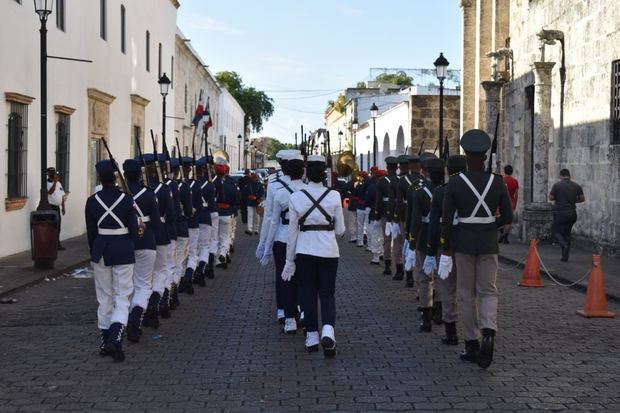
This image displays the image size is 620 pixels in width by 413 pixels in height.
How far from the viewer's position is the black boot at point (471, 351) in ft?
24.0

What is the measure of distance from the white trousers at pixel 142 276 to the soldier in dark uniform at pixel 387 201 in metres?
5.64

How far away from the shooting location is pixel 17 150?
16.7 m

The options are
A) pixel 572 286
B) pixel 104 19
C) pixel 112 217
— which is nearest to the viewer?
pixel 112 217

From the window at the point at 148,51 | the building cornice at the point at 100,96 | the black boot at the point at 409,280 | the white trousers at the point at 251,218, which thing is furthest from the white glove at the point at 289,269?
the window at the point at 148,51

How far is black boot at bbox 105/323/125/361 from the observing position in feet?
24.1

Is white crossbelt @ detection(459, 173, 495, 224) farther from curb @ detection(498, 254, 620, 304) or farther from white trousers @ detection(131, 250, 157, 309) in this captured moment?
curb @ detection(498, 254, 620, 304)

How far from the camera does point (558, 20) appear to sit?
2008 cm

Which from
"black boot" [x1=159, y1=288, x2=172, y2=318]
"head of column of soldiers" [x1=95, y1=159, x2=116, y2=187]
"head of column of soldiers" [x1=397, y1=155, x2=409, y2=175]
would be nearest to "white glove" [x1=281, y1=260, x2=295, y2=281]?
"head of column of soldiers" [x1=95, y1=159, x2=116, y2=187]

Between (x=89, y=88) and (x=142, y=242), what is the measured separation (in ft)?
48.6

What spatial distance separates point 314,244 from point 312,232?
108 mm

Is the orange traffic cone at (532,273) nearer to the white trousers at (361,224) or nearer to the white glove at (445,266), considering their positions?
the white glove at (445,266)

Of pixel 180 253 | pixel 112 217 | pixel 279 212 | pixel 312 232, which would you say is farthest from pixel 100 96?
pixel 312 232

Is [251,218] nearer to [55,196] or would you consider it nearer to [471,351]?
[55,196]

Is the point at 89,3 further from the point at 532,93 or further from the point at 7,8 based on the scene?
the point at 532,93
